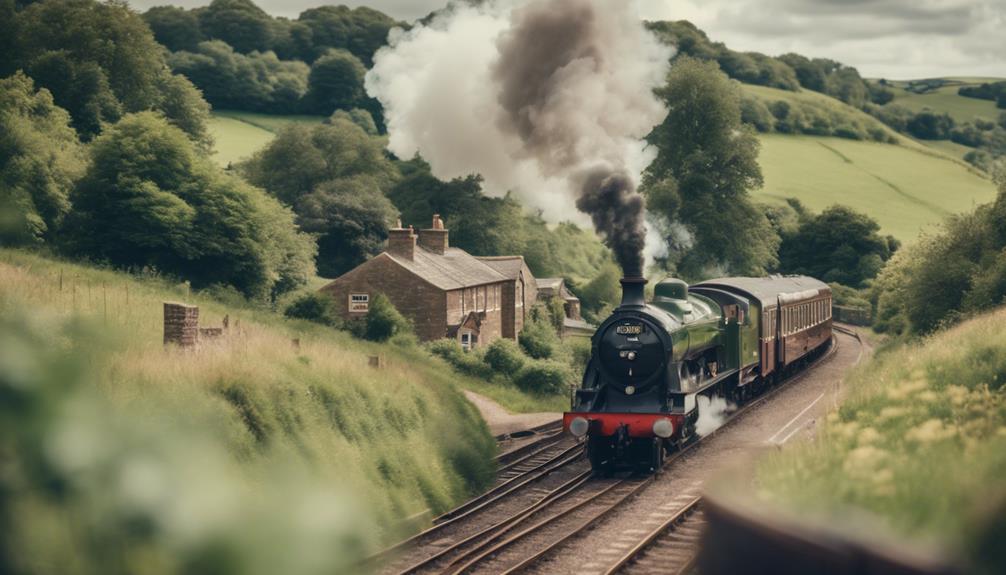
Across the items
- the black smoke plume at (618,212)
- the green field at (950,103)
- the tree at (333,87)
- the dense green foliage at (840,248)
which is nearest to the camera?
the black smoke plume at (618,212)

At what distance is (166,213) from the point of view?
31.8 m

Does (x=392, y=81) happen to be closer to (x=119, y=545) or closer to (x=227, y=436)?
(x=227, y=436)

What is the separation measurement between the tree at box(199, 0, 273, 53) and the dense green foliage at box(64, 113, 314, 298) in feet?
322

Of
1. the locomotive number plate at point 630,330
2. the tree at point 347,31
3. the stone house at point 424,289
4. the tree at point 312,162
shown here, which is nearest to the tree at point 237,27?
the tree at point 347,31

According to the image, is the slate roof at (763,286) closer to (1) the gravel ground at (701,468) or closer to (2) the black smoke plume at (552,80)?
(1) the gravel ground at (701,468)

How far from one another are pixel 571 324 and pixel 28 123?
27590 millimetres

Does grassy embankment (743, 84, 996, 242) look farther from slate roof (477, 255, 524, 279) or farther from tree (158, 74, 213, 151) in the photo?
tree (158, 74, 213, 151)

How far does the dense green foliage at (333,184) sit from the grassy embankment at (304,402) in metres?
39.9

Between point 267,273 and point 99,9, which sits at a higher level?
point 99,9

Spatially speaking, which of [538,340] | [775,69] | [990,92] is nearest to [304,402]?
[538,340]

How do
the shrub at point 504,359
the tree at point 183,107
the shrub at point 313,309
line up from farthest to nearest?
the tree at point 183,107, the shrub at point 504,359, the shrub at point 313,309

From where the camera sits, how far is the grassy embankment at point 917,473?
6.22 metres

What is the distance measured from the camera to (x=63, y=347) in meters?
2.87

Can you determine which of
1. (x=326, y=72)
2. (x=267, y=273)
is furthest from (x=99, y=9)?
(x=326, y=72)
